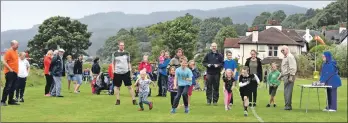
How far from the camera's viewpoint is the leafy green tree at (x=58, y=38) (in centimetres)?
7912

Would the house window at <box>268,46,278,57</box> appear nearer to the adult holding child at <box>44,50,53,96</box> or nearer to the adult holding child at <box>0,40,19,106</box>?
the adult holding child at <box>44,50,53,96</box>

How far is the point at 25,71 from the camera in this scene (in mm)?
19953

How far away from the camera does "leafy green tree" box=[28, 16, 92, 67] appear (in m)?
79.1

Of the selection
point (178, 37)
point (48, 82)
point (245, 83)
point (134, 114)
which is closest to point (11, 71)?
point (134, 114)

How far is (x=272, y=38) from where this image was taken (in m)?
87.5

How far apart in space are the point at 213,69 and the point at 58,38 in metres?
61.5

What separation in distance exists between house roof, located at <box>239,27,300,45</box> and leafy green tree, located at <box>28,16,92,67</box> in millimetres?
24727

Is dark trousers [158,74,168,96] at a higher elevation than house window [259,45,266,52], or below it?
below

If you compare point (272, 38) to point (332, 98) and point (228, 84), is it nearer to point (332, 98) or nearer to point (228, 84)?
point (332, 98)

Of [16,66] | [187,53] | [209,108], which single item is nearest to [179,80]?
[209,108]

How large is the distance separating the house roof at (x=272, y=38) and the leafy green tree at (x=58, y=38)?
24727mm

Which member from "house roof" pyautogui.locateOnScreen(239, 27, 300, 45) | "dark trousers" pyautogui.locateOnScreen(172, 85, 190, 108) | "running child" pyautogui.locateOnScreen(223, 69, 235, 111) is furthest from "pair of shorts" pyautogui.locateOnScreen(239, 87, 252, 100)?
"house roof" pyautogui.locateOnScreen(239, 27, 300, 45)

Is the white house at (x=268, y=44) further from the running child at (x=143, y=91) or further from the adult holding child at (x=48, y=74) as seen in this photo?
the running child at (x=143, y=91)

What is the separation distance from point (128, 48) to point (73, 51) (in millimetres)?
47641
